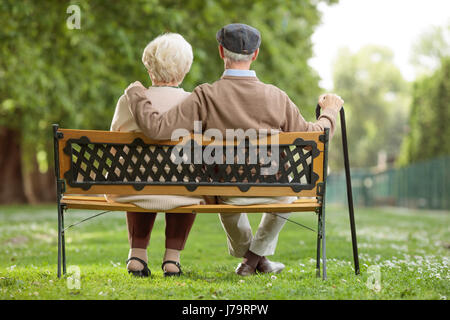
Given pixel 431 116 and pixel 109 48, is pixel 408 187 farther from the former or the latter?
pixel 109 48

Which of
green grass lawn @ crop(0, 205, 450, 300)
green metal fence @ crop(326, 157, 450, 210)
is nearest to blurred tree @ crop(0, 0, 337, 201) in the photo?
green grass lawn @ crop(0, 205, 450, 300)

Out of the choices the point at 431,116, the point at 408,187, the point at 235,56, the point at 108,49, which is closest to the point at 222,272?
the point at 235,56

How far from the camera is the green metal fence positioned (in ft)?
81.9

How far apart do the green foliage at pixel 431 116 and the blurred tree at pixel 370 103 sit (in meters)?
32.9

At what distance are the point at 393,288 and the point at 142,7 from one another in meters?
10.3

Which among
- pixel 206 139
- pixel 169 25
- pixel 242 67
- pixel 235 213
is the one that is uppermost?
pixel 169 25

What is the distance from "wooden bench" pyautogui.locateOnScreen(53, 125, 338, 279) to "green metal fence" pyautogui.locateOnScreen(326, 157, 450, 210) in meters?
20.8

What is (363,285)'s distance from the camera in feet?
15.2

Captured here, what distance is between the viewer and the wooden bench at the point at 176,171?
470 centimetres

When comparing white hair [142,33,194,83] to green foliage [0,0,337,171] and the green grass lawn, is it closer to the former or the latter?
the green grass lawn

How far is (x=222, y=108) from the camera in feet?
15.7
